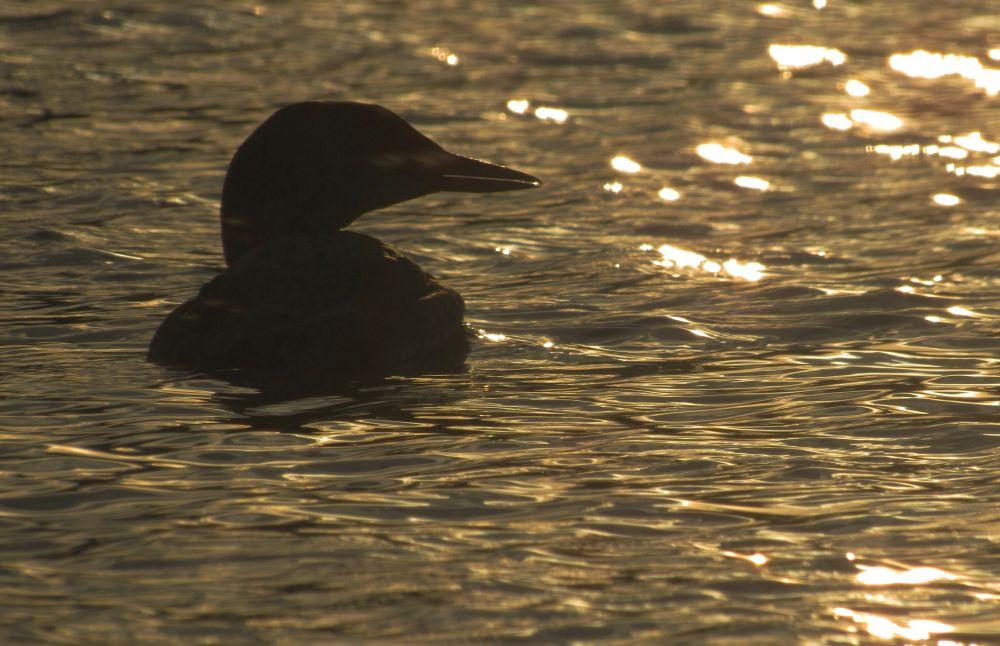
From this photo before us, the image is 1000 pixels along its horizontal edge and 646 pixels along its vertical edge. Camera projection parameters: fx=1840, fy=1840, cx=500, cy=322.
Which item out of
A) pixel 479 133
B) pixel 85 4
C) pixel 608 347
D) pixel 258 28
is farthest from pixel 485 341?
pixel 85 4

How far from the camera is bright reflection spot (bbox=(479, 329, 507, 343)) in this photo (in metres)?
7.48

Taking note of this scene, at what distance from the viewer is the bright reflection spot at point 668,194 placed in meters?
10.2

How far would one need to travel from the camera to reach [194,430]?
613 cm

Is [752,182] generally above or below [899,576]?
above

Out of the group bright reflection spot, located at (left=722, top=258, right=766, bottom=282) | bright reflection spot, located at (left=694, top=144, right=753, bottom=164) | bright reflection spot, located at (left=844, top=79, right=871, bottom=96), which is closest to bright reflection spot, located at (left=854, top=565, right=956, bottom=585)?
bright reflection spot, located at (left=722, top=258, right=766, bottom=282)

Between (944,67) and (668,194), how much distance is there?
414 cm

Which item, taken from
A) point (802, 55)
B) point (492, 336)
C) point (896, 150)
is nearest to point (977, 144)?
point (896, 150)

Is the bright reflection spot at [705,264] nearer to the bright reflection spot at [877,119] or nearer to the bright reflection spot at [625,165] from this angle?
the bright reflection spot at [625,165]

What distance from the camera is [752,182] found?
1051 cm

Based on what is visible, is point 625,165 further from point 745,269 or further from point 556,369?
point 556,369

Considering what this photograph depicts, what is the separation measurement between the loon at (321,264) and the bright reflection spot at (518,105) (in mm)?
4682

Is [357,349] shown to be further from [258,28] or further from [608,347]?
[258,28]

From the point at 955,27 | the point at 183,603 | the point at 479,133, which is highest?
the point at 955,27

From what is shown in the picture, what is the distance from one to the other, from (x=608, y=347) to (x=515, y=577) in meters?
2.78
